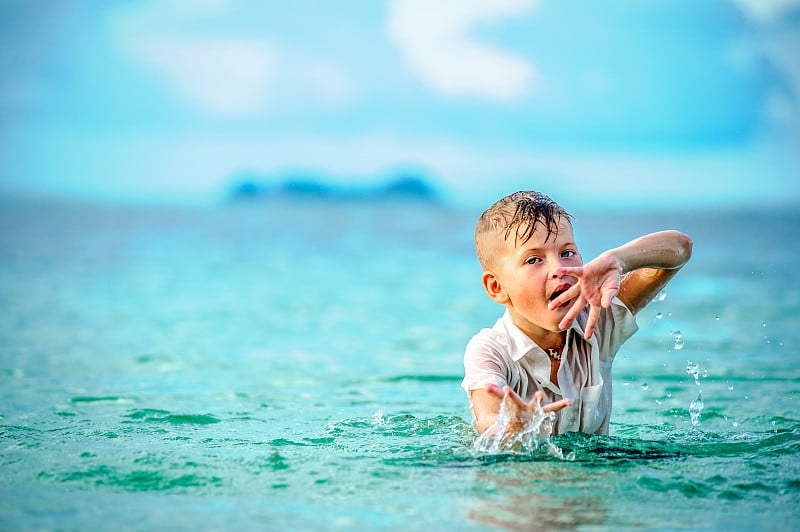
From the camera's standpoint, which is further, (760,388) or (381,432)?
Result: (760,388)

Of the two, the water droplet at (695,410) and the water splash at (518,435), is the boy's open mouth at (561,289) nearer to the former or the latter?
the water splash at (518,435)

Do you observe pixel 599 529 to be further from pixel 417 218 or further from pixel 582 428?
pixel 417 218

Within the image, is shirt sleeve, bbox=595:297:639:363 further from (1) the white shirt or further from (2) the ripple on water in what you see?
(2) the ripple on water

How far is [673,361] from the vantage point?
20.4 ft

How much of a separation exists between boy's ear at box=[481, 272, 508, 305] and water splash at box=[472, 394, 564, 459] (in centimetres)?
42

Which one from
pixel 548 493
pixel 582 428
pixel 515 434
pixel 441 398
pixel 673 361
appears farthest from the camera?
pixel 673 361

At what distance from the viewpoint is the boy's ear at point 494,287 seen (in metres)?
3.44

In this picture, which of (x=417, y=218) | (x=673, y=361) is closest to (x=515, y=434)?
(x=673, y=361)

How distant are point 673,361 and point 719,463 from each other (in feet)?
9.46

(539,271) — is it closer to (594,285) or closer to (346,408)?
(594,285)

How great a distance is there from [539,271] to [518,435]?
1.70 ft

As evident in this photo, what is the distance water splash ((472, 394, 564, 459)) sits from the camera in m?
3.19

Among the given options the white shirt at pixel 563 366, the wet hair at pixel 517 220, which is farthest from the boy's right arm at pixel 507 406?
the wet hair at pixel 517 220

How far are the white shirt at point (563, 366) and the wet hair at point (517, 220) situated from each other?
0.25 meters
